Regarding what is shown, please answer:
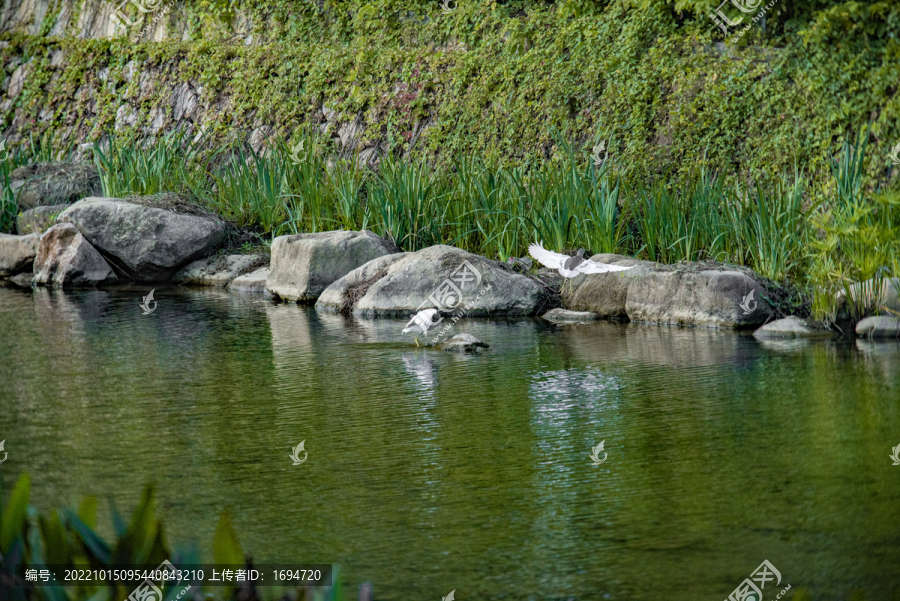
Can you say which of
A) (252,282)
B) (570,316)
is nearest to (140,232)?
(252,282)

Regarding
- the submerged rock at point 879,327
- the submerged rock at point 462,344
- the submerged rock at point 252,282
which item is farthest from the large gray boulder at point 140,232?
the submerged rock at point 879,327

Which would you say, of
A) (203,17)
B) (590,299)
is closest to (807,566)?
(590,299)

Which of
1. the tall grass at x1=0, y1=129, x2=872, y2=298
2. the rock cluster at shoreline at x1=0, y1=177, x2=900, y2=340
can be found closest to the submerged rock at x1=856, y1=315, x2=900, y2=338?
the rock cluster at shoreline at x1=0, y1=177, x2=900, y2=340

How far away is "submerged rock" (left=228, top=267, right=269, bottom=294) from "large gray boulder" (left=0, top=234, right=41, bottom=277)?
276 centimetres

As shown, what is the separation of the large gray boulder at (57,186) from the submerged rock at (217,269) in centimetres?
274

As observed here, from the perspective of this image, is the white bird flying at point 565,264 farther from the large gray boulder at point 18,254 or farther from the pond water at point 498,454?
Answer: the large gray boulder at point 18,254

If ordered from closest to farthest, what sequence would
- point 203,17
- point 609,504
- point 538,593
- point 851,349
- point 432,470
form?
point 538,593 < point 609,504 < point 432,470 < point 851,349 < point 203,17

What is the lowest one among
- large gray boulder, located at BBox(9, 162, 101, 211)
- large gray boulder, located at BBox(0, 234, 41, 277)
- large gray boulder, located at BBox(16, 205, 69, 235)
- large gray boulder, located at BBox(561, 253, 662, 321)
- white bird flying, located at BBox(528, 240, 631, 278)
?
large gray boulder, located at BBox(561, 253, 662, 321)

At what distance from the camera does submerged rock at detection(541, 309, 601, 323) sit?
788 centimetres

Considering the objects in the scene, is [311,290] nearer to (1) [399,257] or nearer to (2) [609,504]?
(1) [399,257]

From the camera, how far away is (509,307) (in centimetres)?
818

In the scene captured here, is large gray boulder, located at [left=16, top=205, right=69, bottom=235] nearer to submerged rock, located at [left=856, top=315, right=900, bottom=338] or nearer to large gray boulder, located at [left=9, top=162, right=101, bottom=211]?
large gray boulder, located at [left=9, top=162, right=101, bottom=211]

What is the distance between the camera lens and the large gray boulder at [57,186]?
510 inches

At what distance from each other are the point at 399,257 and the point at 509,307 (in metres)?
1.26
